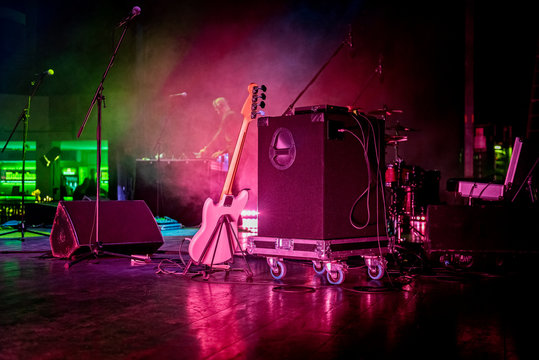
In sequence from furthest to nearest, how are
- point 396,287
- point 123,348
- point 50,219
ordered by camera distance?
point 50,219, point 396,287, point 123,348

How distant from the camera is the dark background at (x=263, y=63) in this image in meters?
7.88

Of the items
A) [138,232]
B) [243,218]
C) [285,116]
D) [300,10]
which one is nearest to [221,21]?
[300,10]

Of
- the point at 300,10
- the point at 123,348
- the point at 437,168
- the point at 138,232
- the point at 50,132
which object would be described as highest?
the point at 300,10

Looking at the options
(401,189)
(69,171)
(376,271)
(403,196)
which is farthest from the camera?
(69,171)

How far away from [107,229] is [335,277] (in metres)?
2.32

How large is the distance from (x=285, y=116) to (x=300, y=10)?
20.3 feet

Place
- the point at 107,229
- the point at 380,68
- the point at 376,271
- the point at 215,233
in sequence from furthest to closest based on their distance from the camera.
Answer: the point at 380,68 < the point at 107,229 < the point at 215,233 < the point at 376,271

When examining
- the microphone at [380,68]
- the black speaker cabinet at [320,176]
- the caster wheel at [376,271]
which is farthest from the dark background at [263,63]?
the caster wheel at [376,271]

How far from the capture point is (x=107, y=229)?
4734 millimetres

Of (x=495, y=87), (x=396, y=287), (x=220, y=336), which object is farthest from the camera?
(x=495, y=87)

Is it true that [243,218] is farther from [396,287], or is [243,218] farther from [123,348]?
[123,348]

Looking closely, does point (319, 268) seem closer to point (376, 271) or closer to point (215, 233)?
point (376, 271)

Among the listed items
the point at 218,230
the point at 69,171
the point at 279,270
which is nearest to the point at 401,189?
the point at 279,270

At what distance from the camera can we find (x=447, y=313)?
8.70ft
